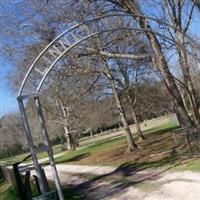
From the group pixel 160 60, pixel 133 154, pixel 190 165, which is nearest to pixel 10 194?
pixel 133 154

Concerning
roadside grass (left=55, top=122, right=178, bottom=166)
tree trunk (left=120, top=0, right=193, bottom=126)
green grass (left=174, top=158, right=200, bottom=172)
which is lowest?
green grass (left=174, top=158, right=200, bottom=172)

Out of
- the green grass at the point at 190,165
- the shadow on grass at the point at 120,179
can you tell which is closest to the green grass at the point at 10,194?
the shadow on grass at the point at 120,179

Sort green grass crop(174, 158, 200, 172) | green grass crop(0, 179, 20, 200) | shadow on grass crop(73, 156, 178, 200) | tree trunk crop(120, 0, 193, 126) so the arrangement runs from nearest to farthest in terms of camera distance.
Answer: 1. green grass crop(174, 158, 200, 172)
2. shadow on grass crop(73, 156, 178, 200)
3. tree trunk crop(120, 0, 193, 126)
4. green grass crop(0, 179, 20, 200)

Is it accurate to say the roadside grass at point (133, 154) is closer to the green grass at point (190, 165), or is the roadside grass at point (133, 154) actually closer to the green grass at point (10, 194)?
the green grass at point (190, 165)

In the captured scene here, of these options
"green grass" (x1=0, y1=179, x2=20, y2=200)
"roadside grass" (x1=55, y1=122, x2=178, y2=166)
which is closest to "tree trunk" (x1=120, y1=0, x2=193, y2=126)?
"roadside grass" (x1=55, y1=122, x2=178, y2=166)

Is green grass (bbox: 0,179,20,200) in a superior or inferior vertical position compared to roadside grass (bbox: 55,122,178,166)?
→ inferior

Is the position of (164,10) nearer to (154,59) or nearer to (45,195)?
(154,59)

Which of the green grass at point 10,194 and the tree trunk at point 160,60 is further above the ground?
the tree trunk at point 160,60

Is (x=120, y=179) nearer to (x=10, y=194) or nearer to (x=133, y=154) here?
(x=10, y=194)

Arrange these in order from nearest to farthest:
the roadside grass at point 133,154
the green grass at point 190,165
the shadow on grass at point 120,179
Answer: the green grass at point 190,165, the shadow on grass at point 120,179, the roadside grass at point 133,154

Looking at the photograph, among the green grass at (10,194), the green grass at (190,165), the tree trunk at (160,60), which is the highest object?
the tree trunk at (160,60)

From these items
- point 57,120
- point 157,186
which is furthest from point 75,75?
point 57,120

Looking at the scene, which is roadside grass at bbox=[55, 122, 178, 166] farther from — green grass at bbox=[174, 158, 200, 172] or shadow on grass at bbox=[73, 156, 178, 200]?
green grass at bbox=[174, 158, 200, 172]

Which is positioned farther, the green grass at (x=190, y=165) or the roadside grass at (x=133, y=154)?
the roadside grass at (x=133, y=154)
